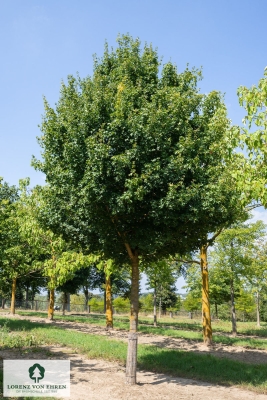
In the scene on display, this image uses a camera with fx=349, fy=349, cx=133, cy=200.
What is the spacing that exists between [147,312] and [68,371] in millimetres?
46721

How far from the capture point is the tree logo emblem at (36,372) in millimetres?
9758

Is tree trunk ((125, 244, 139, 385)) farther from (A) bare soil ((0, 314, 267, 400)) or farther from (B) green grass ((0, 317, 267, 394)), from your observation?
(B) green grass ((0, 317, 267, 394))

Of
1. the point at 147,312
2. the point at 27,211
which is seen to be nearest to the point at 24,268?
the point at 27,211

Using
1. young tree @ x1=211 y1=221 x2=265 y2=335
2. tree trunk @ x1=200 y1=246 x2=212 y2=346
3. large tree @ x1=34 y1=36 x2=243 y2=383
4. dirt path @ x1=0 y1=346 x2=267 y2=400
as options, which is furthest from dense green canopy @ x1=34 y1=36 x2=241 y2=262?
young tree @ x1=211 y1=221 x2=265 y2=335

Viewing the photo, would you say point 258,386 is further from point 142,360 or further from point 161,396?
point 142,360

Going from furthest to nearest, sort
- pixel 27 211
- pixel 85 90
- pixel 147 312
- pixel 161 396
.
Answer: pixel 147 312, pixel 27 211, pixel 85 90, pixel 161 396

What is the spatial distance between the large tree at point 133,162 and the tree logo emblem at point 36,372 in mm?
2531

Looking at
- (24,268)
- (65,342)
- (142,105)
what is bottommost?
(65,342)

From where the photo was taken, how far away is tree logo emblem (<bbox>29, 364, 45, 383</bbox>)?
976cm

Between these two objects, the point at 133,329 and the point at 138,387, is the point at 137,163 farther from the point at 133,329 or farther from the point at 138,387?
the point at 138,387

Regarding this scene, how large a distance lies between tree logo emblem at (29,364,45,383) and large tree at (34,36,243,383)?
2.53 m

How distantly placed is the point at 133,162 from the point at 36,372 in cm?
677

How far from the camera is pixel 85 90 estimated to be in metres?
10.9

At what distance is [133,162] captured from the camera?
895 cm
